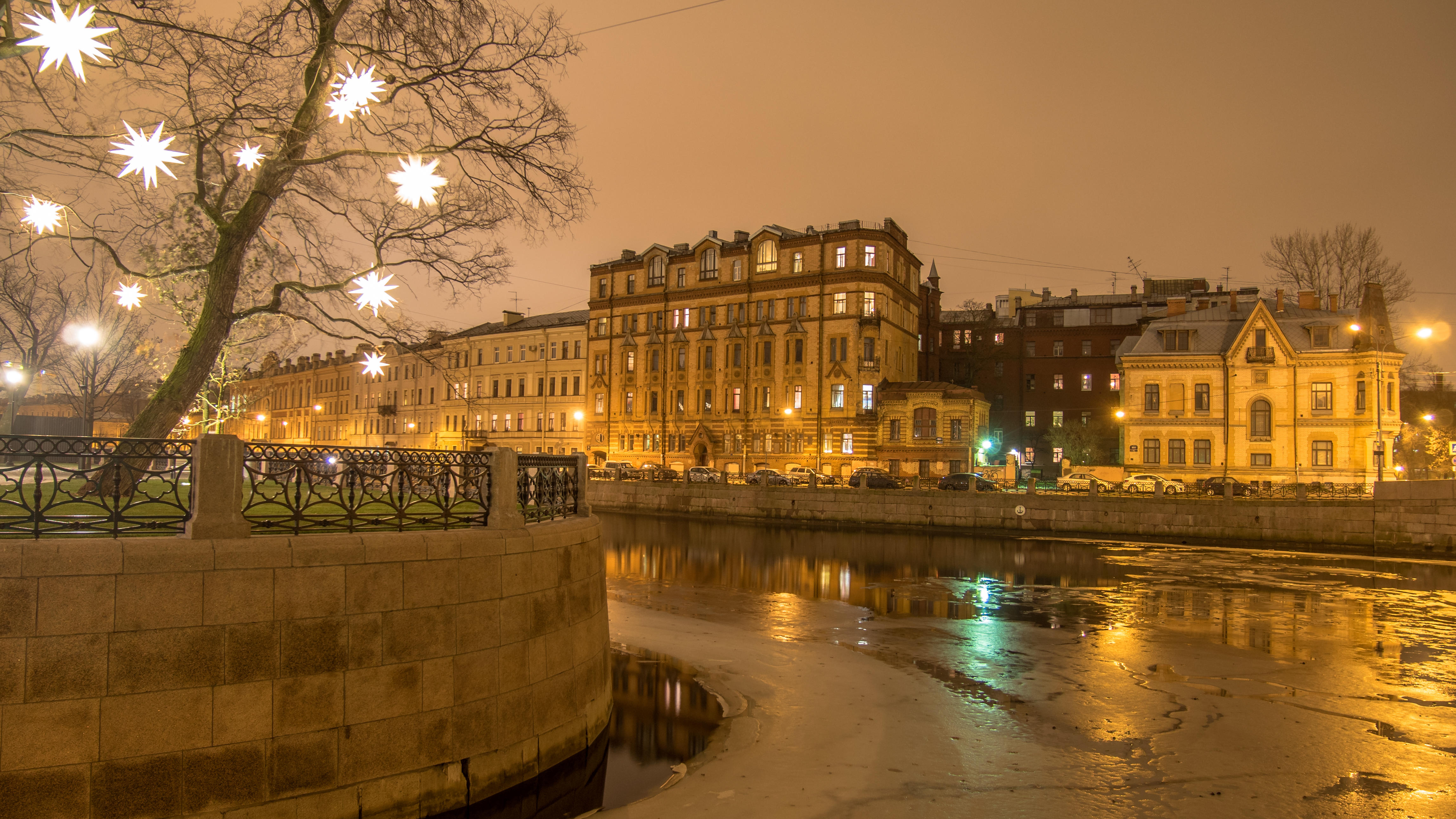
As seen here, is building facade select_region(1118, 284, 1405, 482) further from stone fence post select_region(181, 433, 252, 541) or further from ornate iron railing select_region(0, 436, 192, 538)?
ornate iron railing select_region(0, 436, 192, 538)

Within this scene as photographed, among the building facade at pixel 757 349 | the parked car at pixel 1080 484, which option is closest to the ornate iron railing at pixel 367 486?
the parked car at pixel 1080 484

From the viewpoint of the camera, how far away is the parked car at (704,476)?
50250 mm

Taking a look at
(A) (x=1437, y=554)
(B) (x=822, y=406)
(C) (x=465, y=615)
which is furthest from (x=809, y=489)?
(C) (x=465, y=615)

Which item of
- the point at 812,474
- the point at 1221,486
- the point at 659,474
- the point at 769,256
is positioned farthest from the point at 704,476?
the point at 1221,486

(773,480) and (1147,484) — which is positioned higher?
(1147,484)

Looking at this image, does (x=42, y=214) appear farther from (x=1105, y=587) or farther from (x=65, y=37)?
(x=1105, y=587)

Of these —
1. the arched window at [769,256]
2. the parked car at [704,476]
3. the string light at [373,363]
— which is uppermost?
the arched window at [769,256]

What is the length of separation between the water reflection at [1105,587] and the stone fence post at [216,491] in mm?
12119

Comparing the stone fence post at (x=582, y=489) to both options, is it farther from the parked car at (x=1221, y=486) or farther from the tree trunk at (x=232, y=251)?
the parked car at (x=1221, y=486)

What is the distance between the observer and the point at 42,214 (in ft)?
33.6

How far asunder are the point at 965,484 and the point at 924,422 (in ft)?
39.2

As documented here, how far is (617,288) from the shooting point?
7012 cm

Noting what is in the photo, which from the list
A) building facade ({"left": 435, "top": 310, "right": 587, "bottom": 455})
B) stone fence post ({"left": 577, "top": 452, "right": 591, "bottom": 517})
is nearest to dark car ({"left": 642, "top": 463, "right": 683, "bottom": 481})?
building facade ({"left": 435, "top": 310, "right": 587, "bottom": 455})

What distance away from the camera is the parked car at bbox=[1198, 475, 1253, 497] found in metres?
40.6
